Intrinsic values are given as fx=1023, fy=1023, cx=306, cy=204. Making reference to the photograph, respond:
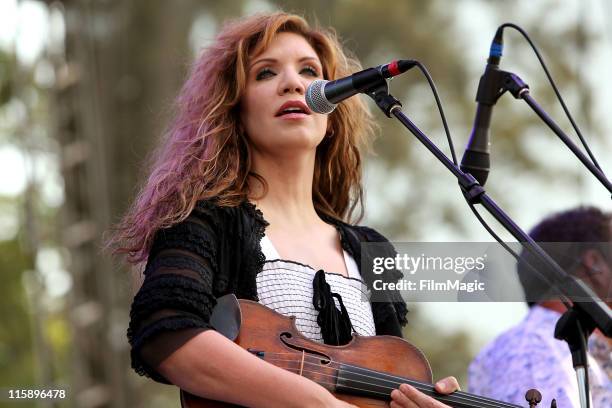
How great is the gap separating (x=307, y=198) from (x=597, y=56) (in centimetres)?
378

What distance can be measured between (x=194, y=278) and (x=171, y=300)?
93 millimetres

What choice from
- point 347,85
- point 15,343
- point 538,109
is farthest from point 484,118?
point 15,343

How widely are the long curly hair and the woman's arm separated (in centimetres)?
37

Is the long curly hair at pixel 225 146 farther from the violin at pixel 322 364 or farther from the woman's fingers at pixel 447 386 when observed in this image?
the woman's fingers at pixel 447 386

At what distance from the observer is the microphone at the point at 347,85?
2.50m

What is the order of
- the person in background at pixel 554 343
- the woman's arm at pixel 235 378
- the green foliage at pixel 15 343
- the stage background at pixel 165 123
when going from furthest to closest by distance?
the green foliage at pixel 15 343
the stage background at pixel 165 123
the person in background at pixel 554 343
the woman's arm at pixel 235 378

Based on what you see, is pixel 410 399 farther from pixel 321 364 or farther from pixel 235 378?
pixel 235 378

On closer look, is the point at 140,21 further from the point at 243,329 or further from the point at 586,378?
the point at 586,378

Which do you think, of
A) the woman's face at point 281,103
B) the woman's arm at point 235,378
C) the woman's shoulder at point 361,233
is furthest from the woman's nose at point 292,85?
the woman's arm at point 235,378

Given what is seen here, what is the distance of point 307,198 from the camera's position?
10.1 feet

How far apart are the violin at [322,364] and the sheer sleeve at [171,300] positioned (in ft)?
0.26

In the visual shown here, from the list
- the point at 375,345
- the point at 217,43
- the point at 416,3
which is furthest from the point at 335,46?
the point at 416,3

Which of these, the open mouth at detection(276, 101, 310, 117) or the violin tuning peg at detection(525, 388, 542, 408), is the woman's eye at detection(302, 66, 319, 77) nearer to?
the open mouth at detection(276, 101, 310, 117)

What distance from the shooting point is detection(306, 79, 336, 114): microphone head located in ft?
8.41
